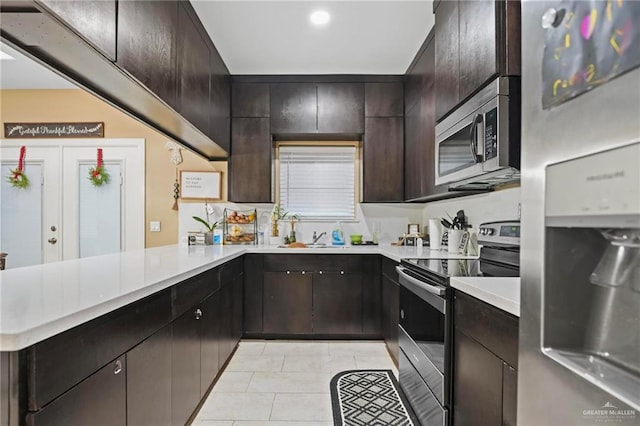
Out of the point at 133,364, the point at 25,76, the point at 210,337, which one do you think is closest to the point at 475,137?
the point at 133,364

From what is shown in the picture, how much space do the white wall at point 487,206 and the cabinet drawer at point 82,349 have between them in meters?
2.06

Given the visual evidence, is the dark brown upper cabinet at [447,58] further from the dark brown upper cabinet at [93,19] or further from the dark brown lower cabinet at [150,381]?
the dark brown lower cabinet at [150,381]

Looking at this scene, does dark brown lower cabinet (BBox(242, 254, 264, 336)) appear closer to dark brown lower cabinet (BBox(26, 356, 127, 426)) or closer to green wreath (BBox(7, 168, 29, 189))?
dark brown lower cabinet (BBox(26, 356, 127, 426))

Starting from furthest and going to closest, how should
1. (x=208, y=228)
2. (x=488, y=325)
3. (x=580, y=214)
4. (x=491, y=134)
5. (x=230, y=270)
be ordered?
(x=208, y=228) → (x=230, y=270) → (x=491, y=134) → (x=488, y=325) → (x=580, y=214)

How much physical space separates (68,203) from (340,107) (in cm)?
333

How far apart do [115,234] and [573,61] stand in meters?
4.68

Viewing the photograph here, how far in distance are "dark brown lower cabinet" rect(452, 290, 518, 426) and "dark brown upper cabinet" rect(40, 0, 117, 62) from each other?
5.77ft

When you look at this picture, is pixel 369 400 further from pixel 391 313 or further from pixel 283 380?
pixel 391 313

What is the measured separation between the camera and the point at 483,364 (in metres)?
1.34

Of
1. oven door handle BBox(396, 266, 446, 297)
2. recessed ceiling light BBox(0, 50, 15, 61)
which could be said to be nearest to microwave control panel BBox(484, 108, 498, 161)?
oven door handle BBox(396, 266, 446, 297)

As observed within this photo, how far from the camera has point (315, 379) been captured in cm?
272

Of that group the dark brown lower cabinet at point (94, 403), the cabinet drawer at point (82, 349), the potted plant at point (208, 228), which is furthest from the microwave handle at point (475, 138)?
the potted plant at point (208, 228)

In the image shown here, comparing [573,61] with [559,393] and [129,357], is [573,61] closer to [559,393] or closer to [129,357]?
[559,393]

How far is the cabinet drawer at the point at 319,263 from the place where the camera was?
11.7 feet
